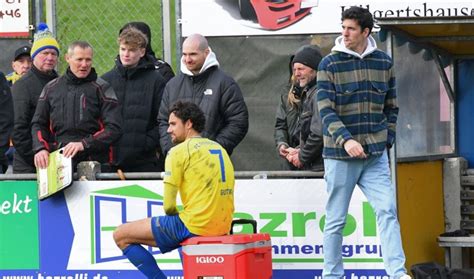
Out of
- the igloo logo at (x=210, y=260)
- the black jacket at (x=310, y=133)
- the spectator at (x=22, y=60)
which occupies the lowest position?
the igloo logo at (x=210, y=260)

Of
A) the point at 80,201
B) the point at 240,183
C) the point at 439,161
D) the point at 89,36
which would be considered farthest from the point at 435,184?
the point at 89,36

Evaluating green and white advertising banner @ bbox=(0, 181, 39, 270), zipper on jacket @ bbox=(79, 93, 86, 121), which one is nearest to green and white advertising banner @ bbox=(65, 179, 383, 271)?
green and white advertising banner @ bbox=(0, 181, 39, 270)

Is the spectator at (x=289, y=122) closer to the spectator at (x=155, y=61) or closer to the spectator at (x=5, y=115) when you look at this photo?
the spectator at (x=155, y=61)

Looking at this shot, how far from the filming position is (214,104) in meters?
10.8

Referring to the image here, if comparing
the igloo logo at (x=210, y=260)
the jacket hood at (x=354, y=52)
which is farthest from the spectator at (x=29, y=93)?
the jacket hood at (x=354, y=52)

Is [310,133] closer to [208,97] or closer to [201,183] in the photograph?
[208,97]

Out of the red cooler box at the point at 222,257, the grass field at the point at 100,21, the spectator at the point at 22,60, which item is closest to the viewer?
the red cooler box at the point at 222,257

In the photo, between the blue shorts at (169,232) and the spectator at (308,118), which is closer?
Result: the blue shorts at (169,232)

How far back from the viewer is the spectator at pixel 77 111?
10961mm

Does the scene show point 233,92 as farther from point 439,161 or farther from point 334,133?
point 439,161

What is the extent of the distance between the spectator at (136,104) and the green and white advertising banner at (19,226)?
845 mm

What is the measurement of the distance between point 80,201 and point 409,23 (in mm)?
3109

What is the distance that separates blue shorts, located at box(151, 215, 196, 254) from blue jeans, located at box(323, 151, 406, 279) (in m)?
1.09

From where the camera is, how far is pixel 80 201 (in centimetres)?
1089
